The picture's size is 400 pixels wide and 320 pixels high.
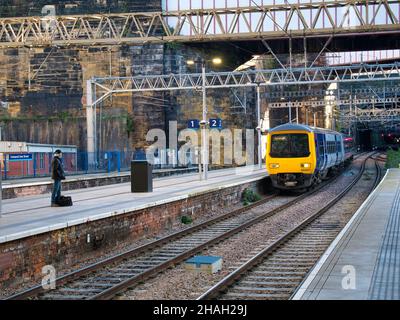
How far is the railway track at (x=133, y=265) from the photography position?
9.96 metres

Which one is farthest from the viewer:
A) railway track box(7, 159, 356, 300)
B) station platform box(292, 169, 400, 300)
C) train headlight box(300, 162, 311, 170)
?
train headlight box(300, 162, 311, 170)

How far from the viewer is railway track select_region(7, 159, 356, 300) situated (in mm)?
9961

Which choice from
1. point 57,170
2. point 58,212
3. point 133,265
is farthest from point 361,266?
point 57,170

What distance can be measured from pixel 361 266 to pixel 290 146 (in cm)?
1683

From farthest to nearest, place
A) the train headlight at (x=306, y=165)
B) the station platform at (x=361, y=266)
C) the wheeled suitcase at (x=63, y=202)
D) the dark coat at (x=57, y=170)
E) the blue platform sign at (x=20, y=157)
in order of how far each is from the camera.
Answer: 1. the blue platform sign at (x=20, y=157)
2. the train headlight at (x=306, y=165)
3. the wheeled suitcase at (x=63, y=202)
4. the dark coat at (x=57, y=170)
5. the station platform at (x=361, y=266)

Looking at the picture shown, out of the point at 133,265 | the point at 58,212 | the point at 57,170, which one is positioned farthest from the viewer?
the point at 57,170

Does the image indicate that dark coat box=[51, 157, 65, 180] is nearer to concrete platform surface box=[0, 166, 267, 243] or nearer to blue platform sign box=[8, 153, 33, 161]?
concrete platform surface box=[0, 166, 267, 243]

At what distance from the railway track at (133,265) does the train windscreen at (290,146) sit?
27.5 feet

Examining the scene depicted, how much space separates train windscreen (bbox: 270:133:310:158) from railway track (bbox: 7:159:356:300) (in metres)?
8.40

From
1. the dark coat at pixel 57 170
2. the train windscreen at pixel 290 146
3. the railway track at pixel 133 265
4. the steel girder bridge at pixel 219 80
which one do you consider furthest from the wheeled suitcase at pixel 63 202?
the steel girder bridge at pixel 219 80

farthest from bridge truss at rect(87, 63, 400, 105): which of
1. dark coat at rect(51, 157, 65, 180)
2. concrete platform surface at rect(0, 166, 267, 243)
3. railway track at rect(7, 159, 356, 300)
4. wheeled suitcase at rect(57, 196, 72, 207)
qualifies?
railway track at rect(7, 159, 356, 300)

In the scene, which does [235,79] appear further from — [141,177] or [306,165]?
[141,177]

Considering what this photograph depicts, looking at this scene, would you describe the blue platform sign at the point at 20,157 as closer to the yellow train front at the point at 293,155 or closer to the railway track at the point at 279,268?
the yellow train front at the point at 293,155

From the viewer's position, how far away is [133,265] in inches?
485
